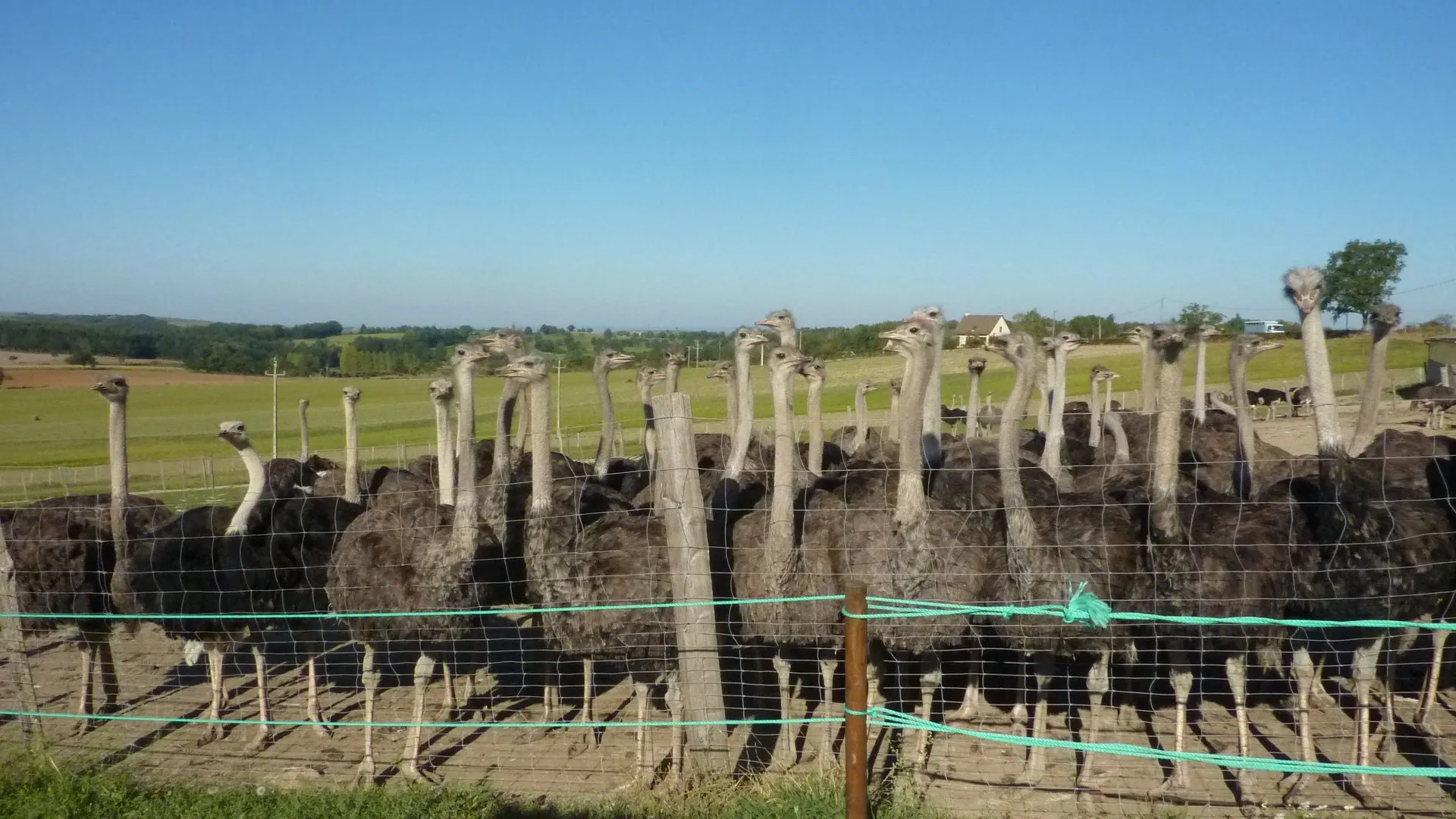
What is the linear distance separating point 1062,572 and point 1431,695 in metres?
2.67

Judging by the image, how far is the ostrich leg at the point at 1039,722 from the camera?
6398mm

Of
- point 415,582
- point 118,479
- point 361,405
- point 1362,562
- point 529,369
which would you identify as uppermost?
point 529,369

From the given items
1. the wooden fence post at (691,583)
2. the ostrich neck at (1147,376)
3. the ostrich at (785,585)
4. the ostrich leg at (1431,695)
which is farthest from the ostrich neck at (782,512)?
the ostrich leg at (1431,695)

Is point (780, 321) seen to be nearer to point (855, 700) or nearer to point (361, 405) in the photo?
point (855, 700)

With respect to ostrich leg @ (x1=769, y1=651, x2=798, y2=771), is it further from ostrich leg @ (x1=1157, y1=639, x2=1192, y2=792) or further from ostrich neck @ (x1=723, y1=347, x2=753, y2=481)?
ostrich leg @ (x1=1157, y1=639, x2=1192, y2=792)

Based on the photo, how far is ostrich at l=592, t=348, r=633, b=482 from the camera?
34.0 feet

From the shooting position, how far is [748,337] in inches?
348

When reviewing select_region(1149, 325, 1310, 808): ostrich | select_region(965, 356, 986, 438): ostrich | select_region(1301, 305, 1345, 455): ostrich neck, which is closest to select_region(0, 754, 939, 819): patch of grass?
select_region(1149, 325, 1310, 808): ostrich

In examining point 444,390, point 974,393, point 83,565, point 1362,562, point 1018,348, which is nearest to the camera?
point 1362,562

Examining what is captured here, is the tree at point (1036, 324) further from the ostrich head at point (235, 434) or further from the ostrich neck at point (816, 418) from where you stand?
the ostrich head at point (235, 434)

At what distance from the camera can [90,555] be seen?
8.25 m

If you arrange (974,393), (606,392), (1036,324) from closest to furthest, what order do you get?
(606,392) < (974,393) < (1036,324)

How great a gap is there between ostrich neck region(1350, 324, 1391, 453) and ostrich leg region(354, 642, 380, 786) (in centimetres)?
684

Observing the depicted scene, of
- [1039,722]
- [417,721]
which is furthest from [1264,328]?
[417,721]
